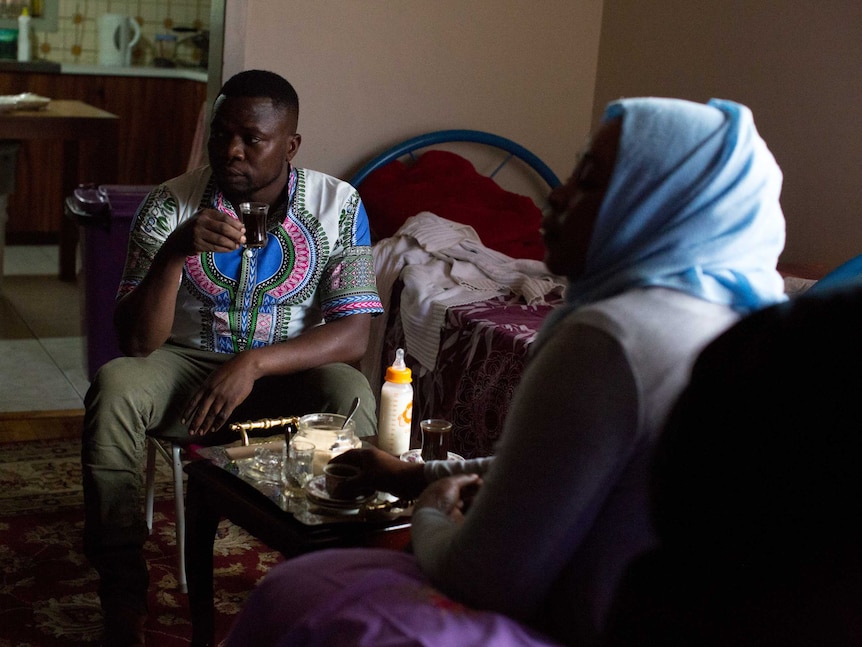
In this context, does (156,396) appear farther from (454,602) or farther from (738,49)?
(738,49)

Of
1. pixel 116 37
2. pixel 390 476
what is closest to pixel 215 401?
pixel 390 476

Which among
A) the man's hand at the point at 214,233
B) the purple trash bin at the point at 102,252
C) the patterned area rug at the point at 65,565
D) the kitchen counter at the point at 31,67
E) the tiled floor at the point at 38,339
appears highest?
the kitchen counter at the point at 31,67

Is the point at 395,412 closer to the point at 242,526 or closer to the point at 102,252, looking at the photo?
the point at 242,526

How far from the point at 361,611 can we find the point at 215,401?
1041 mm

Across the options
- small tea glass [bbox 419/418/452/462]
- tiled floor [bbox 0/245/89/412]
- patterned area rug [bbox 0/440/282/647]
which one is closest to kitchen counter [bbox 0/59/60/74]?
tiled floor [bbox 0/245/89/412]

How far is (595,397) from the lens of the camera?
39.4 inches

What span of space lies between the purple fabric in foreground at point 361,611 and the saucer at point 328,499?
0.92 ft

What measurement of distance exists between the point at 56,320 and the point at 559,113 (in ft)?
7.66

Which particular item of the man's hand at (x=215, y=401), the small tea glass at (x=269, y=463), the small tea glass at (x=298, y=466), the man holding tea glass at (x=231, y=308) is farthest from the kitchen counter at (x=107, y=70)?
the small tea glass at (x=298, y=466)

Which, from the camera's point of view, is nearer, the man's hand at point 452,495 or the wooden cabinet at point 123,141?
the man's hand at point 452,495

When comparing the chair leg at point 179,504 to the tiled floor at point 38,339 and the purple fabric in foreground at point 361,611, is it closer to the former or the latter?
the purple fabric in foreground at point 361,611

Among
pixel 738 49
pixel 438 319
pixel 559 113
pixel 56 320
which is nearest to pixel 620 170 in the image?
pixel 438 319

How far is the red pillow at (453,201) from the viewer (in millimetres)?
3354

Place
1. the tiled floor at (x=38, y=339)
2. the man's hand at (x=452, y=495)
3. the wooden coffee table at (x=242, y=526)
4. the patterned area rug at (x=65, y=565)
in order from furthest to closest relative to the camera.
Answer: the tiled floor at (x=38, y=339) → the patterned area rug at (x=65, y=565) → the wooden coffee table at (x=242, y=526) → the man's hand at (x=452, y=495)
